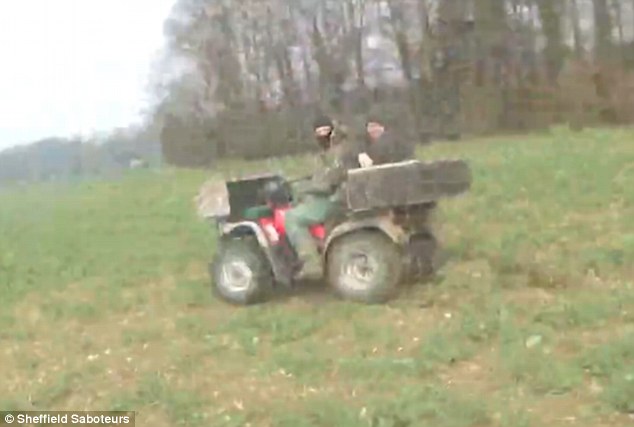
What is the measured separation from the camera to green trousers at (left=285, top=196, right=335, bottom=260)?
836 centimetres

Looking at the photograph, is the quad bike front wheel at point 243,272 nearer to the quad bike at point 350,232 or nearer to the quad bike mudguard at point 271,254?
the quad bike at point 350,232

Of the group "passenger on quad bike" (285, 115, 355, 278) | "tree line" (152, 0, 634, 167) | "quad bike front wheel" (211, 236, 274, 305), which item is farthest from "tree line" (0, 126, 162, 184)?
"passenger on quad bike" (285, 115, 355, 278)

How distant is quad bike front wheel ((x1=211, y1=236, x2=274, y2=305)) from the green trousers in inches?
17.0

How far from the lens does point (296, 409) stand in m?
5.84

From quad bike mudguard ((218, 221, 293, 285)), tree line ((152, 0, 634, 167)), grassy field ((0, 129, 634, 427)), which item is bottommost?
grassy field ((0, 129, 634, 427))

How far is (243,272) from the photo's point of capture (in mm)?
8719

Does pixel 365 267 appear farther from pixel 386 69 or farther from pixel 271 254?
pixel 386 69

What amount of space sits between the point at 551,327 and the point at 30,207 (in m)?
16.3

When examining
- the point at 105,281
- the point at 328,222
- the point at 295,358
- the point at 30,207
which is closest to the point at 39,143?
→ the point at 30,207

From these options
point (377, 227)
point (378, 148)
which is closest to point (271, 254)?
point (377, 227)

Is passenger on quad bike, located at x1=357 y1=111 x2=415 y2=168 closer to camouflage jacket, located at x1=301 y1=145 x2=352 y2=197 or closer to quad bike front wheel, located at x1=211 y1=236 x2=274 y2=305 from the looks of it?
camouflage jacket, located at x1=301 y1=145 x2=352 y2=197

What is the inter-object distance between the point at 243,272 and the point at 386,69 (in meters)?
23.6

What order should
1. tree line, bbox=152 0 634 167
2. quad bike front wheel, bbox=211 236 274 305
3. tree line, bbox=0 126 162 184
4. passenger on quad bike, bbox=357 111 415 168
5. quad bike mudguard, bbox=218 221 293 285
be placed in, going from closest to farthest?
passenger on quad bike, bbox=357 111 415 168, quad bike mudguard, bbox=218 221 293 285, quad bike front wheel, bbox=211 236 274 305, tree line, bbox=0 126 162 184, tree line, bbox=152 0 634 167

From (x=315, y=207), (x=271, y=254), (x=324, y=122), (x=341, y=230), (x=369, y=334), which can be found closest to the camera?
(x=369, y=334)
